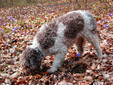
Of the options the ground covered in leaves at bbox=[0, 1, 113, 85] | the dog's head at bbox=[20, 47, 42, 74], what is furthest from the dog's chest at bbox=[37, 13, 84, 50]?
the ground covered in leaves at bbox=[0, 1, 113, 85]

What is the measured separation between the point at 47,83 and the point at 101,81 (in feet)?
4.02

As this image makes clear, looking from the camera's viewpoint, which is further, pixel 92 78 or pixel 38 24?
pixel 38 24

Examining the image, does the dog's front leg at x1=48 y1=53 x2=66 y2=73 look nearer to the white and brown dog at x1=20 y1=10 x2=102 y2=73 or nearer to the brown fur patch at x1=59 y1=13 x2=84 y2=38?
the white and brown dog at x1=20 y1=10 x2=102 y2=73

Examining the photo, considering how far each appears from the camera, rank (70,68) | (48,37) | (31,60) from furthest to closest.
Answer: (70,68) < (48,37) < (31,60)

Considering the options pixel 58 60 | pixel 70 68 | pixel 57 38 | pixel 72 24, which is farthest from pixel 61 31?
pixel 70 68

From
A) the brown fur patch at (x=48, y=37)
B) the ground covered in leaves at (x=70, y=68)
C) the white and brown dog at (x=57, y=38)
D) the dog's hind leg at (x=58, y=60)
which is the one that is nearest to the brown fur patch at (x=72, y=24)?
the white and brown dog at (x=57, y=38)

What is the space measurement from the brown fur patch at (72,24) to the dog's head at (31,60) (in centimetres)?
90

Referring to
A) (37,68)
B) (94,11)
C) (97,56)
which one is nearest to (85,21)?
(97,56)

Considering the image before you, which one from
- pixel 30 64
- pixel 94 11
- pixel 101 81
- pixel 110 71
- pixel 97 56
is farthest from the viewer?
pixel 94 11

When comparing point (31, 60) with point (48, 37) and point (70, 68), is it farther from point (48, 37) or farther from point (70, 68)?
point (70, 68)

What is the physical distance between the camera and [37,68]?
3.35m

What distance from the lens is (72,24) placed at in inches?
137

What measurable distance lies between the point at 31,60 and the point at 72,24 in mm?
1382

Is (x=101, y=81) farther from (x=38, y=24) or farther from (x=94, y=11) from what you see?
(x=94, y=11)
